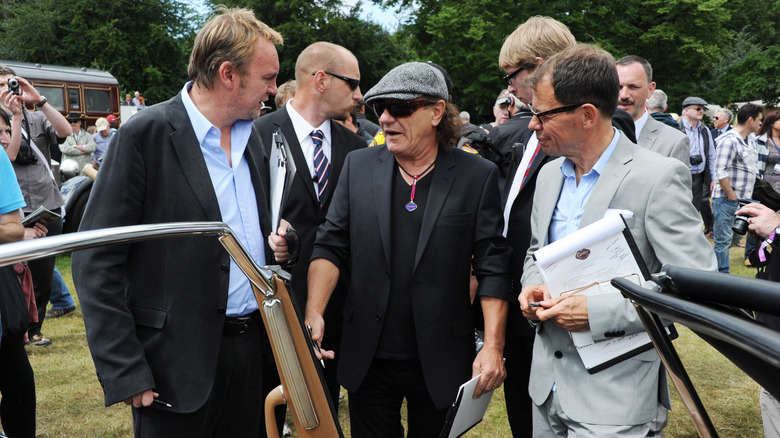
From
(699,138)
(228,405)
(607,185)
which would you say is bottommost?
(699,138)

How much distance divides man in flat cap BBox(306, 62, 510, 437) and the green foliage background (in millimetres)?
22443

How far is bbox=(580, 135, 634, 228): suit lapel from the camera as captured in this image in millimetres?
2168

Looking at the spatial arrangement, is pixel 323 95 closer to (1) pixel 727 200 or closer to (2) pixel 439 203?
(2) pixel 439 203

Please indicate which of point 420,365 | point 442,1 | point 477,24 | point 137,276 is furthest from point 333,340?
point 442,1

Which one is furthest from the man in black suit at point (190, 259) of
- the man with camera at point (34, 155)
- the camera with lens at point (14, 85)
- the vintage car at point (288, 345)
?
the camera with lens at point (14, 85)

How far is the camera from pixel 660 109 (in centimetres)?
764

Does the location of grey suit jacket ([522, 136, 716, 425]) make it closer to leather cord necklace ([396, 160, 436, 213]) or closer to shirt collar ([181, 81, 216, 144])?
leather cord necklace ([396, 160, 436, 213])

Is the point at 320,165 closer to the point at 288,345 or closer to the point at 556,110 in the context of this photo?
the point at 556,110

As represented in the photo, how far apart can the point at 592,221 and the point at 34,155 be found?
5.26 meters

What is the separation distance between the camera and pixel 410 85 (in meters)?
2.62

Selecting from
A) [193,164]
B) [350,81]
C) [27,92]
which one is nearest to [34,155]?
[27,92]

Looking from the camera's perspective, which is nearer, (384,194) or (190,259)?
(190,259)

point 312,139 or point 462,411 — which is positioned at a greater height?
point 312,139

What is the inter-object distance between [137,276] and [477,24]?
27220 mm
